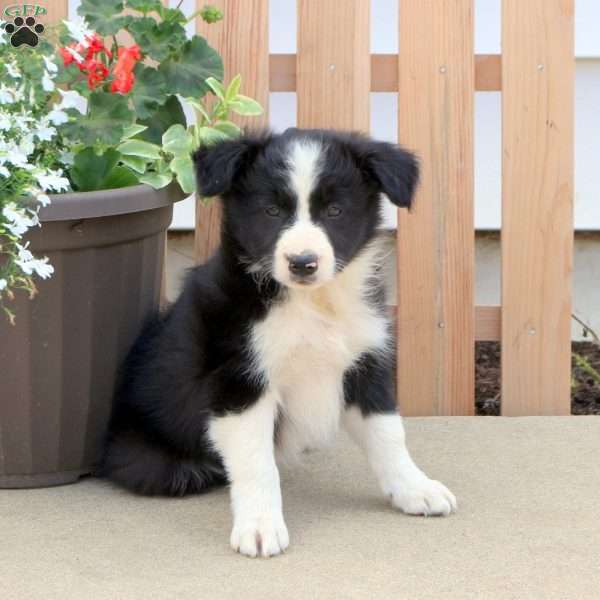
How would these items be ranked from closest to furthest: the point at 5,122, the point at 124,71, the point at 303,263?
the point at 303,263
the point at 5,122
the point at 124,71

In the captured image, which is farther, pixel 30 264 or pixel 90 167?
pixel 90 167

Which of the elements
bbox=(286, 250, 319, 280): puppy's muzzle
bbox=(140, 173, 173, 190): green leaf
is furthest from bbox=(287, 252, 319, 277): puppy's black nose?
bbox=(140, 173, 173, 190): green leaf

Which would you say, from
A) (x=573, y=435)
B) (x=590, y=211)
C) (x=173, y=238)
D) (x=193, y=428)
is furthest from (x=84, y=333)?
(x=590, y=211)

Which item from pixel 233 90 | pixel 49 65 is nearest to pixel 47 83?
pixel 49 65

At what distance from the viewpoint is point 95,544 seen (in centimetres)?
338

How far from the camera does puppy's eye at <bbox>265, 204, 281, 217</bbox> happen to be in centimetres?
333

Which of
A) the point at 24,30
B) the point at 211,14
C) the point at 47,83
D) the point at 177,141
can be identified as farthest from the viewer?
the point at 24,30

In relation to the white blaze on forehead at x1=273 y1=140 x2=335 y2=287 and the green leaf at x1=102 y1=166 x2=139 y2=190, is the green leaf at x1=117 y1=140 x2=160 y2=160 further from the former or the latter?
the white blaze on forehead at x1=273 y1=140 x2=335 y2=287

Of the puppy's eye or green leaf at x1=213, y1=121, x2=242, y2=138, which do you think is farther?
green leaf at x1=213, y1=121, x2=242, y2=138

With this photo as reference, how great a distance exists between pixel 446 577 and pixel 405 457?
Answer: 0.56 m

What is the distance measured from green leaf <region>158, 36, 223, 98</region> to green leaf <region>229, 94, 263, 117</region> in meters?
0.12

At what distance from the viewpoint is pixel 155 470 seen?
3.74 metres

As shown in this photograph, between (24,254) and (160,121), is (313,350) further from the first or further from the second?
(160,121)

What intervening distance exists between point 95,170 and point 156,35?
1.59 ft
